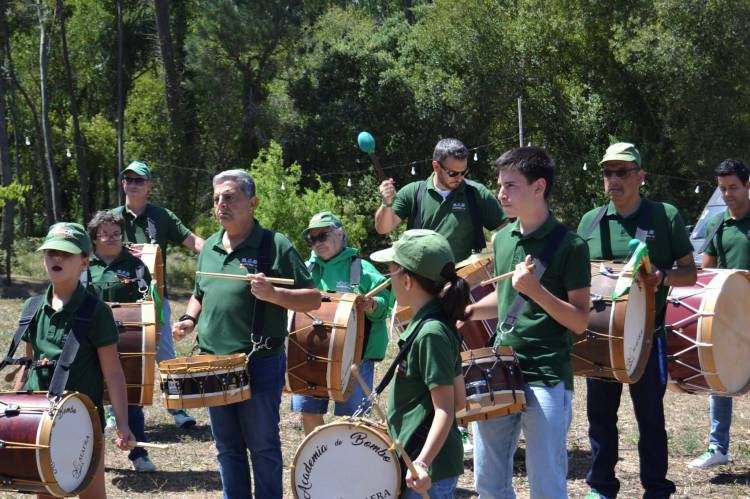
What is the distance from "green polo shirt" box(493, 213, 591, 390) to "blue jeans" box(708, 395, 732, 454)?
9.45ft

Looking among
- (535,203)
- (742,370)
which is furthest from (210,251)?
(742,370)

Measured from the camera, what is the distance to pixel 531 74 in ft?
111

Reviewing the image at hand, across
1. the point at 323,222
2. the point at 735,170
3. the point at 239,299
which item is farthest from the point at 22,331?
the point at 735,170

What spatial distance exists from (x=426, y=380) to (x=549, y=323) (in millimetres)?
953

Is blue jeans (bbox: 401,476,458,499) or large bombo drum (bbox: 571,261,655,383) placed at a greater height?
large bombo drum (bbox: 571,261,655,383)

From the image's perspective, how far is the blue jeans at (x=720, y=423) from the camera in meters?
6.75

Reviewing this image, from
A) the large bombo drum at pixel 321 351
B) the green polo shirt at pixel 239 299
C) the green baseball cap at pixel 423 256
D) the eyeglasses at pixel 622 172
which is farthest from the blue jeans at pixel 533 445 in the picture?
the eyeglasses at pixel 622 172

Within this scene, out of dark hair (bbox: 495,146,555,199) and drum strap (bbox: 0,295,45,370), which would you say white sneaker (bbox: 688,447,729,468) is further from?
drum strap (bbox: 0,295,45,370)

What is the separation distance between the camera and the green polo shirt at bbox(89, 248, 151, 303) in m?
6.65

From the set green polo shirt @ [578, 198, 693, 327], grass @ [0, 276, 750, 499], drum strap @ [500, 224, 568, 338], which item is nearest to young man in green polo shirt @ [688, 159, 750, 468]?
grass @ [0, 276, 750, 499]

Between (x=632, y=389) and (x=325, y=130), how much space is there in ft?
94.1

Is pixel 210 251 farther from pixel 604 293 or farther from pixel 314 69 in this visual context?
pixel 314 69

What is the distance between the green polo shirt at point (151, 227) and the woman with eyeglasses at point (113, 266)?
71 cm

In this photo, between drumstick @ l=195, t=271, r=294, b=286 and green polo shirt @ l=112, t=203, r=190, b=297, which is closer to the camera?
drumstick @ l=195, t=271, r=294, b=286
